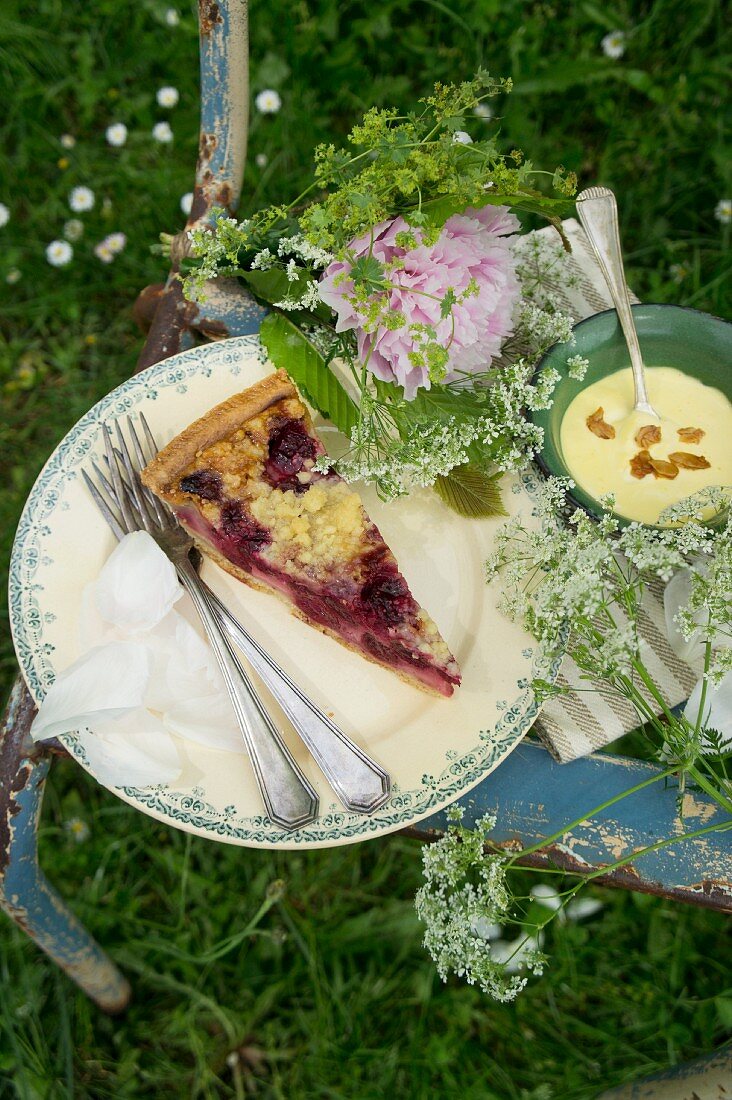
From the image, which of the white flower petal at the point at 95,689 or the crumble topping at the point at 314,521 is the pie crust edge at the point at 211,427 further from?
the white flower petal at the point at 95,689

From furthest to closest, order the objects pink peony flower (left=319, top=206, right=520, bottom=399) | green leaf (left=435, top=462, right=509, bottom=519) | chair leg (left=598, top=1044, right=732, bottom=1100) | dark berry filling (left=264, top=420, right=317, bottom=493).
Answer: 1. dark berry filling (left=264, top=420, right=317, bottom=493)
2. green leaf (left=435, top=462, right=509, bottom=519)
3. pink peony flower (left=319, top=206, right=520, bottom=399)
4. chair leg (left=598, top=1044, right=732, bottom=1100)

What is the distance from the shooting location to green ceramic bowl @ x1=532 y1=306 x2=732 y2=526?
1.89 meters

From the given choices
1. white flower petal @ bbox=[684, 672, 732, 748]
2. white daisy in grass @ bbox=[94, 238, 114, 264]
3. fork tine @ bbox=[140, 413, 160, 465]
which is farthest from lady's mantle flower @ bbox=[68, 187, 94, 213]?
white flower petal @ bbox=[684, 672, 732, 748]

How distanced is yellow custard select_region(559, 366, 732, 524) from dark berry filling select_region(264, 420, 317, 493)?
23.3 inches

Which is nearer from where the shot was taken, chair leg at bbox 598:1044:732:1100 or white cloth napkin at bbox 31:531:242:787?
chair leg at bbox 598:1044:732:1100

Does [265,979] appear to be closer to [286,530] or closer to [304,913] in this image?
[304,913]

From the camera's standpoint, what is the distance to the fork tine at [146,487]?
80.0 inches

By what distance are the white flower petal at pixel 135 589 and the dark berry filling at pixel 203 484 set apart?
187mm

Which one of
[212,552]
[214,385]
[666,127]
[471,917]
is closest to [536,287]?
[214,385]

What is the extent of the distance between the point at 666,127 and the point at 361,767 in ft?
9.95

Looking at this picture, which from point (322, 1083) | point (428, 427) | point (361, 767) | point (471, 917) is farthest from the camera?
point (322, 1083)

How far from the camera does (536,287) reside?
2113mm

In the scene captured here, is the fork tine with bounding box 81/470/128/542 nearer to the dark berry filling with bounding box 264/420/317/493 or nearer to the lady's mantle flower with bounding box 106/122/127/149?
the dark berry filling with bounding box 264/420/317/493

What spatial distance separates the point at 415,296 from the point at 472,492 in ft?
1.53
